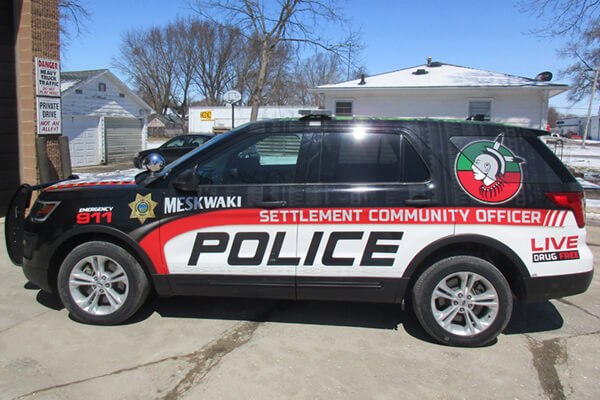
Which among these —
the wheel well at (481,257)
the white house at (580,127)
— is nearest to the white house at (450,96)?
the wheel well at (481,257)

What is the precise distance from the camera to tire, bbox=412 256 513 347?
11.1 ft

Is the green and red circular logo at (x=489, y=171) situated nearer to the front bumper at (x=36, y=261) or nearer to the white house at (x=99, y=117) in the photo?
the front bumper at (x=36, y=261)

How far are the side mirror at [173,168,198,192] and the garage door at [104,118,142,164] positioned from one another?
19.3m

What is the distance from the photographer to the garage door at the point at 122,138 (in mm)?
21078

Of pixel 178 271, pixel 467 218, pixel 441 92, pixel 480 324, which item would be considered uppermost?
pixel 441 92

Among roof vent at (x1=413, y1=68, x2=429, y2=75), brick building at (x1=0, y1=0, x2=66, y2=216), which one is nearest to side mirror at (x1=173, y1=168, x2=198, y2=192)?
brick building at (x1=0, y1=0, x2=66, y2=216)

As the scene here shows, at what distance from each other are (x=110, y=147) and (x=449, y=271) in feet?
68.0

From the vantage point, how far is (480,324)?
3434 millimetres

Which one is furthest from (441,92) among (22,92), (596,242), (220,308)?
(220,308)

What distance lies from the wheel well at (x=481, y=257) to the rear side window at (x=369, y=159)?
589 millimetres

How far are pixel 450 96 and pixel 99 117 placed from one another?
1554cm

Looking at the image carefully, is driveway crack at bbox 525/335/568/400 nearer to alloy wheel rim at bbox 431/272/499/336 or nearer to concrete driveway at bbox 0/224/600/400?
concrete driveway at bbox 0/224/600/400

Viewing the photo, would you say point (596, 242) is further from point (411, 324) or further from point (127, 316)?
point (127, 316)

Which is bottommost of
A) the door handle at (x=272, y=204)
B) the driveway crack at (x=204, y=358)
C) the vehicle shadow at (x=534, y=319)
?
the driveway crack at (x=204, y=358)
